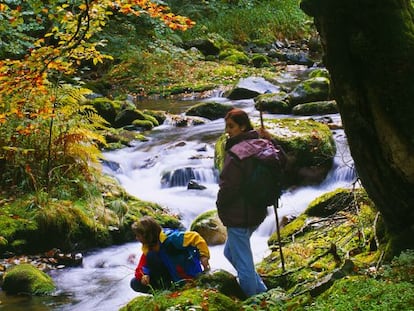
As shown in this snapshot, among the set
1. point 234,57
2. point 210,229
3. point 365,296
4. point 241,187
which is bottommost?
point 210,229

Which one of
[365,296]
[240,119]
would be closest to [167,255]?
[240,119]

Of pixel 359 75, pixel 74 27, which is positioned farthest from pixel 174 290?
pixel 74 27

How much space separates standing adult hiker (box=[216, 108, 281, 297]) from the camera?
13.5 ft

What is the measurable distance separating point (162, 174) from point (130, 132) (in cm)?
275

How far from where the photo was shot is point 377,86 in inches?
141

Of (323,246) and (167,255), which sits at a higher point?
(167,255)

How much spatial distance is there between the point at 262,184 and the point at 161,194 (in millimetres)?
6149

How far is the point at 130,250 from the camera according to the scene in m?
7.92

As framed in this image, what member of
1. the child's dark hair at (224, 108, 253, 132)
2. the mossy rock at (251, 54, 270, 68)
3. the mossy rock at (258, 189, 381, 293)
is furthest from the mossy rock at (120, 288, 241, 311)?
the mossy rock at (251, 54, 270, 68)

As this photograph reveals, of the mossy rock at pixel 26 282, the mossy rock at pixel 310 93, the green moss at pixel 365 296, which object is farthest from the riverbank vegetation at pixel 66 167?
the mossy rock at pixel 310 93

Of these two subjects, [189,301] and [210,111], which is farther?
[210,111]

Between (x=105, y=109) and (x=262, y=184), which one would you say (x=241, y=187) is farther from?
(x=105, y=109)

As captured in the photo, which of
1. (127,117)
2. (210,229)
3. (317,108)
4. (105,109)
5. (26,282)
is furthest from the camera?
(127,117)

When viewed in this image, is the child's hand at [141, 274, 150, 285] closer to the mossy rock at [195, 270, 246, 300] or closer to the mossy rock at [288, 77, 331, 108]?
the mossy rock at [195, 270, 246, 300]
